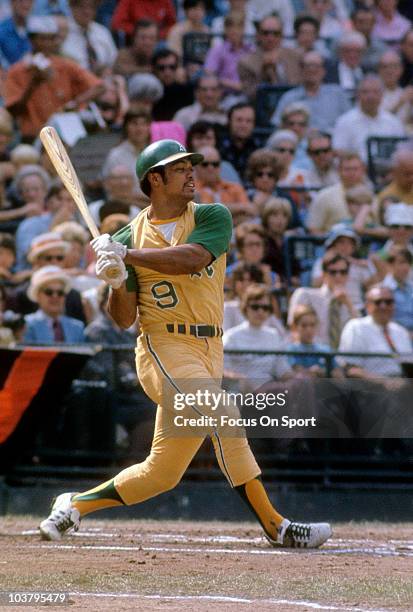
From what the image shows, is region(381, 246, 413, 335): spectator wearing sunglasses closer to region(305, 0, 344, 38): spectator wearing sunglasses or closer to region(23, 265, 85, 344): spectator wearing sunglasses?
region(23, 265, 85, 344): spectator wearing sunglasses

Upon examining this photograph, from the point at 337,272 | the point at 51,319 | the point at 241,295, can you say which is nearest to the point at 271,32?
the point at 337,272

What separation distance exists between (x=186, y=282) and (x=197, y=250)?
243 mm

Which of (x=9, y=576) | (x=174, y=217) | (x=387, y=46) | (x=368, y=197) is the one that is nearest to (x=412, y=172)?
(x=368, y=197)

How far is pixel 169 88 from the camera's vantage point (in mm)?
13234

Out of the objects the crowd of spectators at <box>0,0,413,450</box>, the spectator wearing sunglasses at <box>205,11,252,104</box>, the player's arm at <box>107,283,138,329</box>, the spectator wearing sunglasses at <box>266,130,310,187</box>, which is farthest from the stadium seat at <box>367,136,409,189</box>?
the player's arm at <box>107,283,138,329</box>

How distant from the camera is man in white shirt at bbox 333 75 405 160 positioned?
43.8ft

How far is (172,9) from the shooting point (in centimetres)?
1438

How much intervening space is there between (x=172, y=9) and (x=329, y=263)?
195 inches

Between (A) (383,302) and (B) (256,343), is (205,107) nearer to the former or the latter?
(A) (383,302)

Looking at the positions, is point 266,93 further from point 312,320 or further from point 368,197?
point 312,320

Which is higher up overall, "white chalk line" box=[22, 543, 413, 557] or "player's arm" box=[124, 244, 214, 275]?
"player's arm" box=[124, 244, 214, 275]

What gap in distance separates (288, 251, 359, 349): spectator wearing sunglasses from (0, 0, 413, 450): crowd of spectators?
0.01 m

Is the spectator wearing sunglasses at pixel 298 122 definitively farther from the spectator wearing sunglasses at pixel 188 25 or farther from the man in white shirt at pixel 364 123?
the spectator wearing sunglasses at pixel 188 25

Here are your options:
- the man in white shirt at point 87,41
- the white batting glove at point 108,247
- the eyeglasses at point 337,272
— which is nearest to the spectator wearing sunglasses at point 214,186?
the eyeglasses at point 337,272
